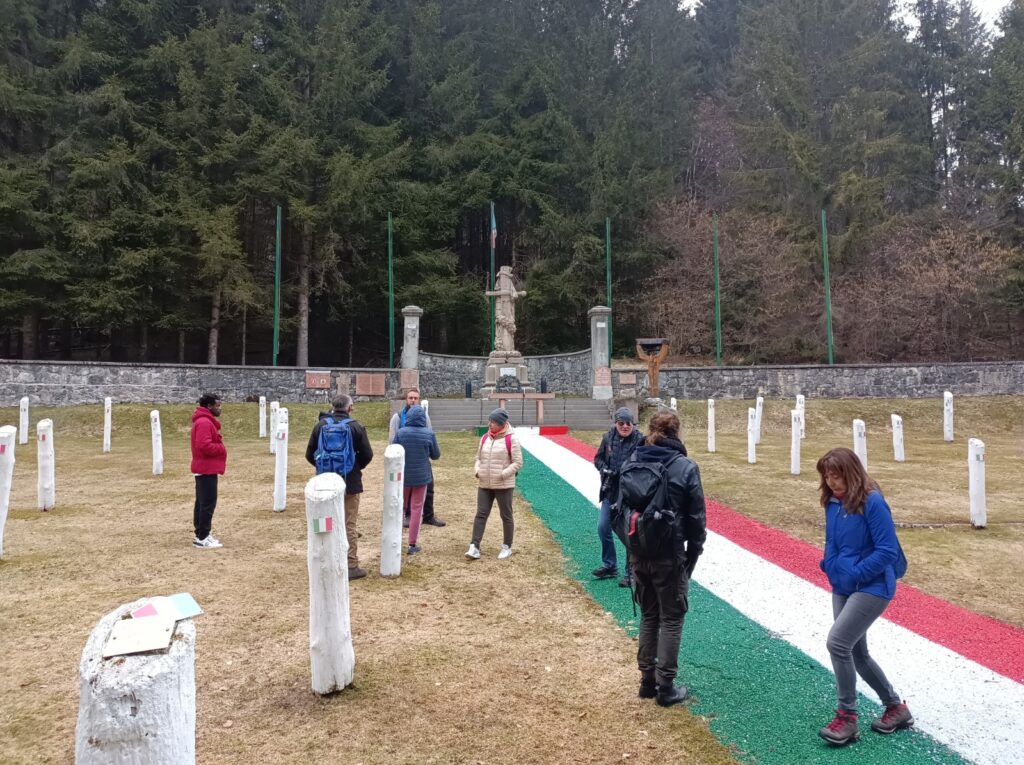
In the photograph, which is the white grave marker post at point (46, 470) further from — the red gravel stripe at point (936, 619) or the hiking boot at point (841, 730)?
the hiking boot at point (841, 730)

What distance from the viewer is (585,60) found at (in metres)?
35.7

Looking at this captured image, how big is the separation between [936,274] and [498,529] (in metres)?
25.3

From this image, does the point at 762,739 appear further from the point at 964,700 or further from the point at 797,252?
the point at 797,252

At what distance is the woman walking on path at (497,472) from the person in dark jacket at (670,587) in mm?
2506

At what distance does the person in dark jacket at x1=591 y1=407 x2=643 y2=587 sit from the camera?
508cm

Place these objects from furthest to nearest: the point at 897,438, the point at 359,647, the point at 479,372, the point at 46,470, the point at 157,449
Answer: the point at 479,372
the point at 897,438
the point at 157,449
the point at 46,470
the point at 359,647

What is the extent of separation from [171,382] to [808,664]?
20.8 meters

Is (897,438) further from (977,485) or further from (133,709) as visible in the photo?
(133,709)

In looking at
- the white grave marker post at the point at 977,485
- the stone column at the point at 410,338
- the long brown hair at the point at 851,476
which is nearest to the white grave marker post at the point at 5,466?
the long brown hair at the point at 851,476

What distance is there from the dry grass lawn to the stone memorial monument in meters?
14.3

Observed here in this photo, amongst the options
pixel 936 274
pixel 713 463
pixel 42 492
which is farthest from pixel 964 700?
pixel 936 274

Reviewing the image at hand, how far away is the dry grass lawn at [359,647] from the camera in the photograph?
10.1 feet

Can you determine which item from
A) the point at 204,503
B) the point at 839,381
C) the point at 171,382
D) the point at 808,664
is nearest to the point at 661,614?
the point at 808,664

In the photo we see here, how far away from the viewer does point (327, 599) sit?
11.7 ft
